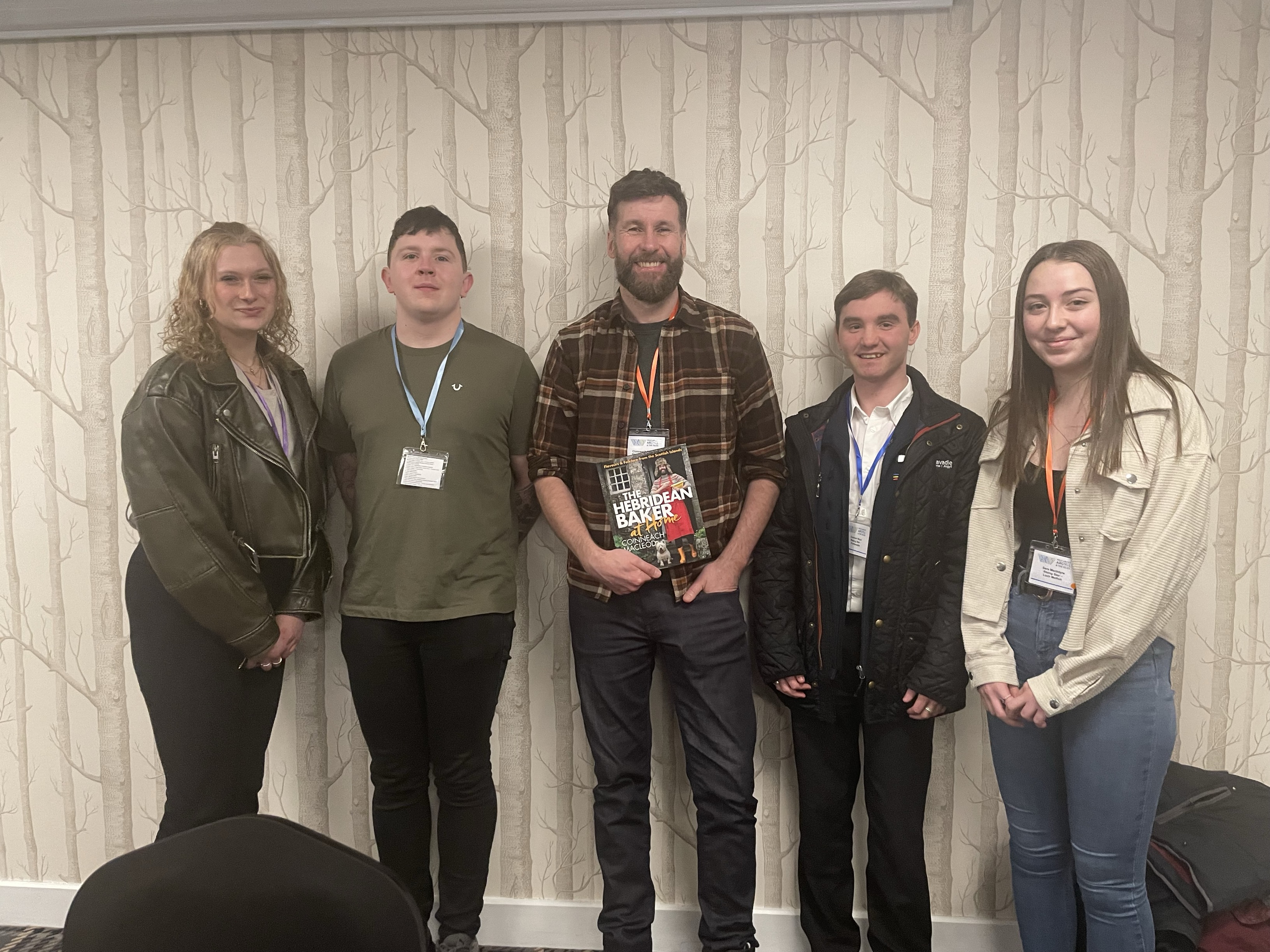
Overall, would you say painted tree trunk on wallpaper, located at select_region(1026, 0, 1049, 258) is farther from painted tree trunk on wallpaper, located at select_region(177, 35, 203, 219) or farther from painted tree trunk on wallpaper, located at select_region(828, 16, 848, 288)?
painted tree trunk on wallpaper, located at select_region(177, 35, 203, 219)

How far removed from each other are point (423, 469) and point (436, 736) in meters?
0.69

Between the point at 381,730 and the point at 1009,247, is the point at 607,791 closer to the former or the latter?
the point at 381,730

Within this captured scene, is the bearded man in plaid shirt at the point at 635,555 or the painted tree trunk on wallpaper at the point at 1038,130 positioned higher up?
the painted tree trunk on wallpaper at the point at 1038,130

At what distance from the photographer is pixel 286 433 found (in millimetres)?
2037

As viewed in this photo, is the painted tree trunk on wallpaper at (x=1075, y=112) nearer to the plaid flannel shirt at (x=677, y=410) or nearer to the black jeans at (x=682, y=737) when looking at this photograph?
the plaid flannel shirt at (x=677, y=410)

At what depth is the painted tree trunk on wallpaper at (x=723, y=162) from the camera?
217cm

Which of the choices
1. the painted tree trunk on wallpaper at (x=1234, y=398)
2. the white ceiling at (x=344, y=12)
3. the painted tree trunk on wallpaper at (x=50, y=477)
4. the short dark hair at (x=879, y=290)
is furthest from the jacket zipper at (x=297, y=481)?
the painted tree trunk on wallpaper at (x=1234, y=398)

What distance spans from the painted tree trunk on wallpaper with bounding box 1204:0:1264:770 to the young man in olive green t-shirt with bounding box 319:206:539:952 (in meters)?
1.90

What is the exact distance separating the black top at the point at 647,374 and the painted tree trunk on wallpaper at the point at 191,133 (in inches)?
53.9

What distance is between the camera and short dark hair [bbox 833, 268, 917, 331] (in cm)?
190

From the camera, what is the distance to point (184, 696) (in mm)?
1853

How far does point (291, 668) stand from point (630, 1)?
214cm

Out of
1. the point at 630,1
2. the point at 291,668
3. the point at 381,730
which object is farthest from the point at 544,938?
the point at 630,1

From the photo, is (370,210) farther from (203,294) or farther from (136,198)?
(136,198)
